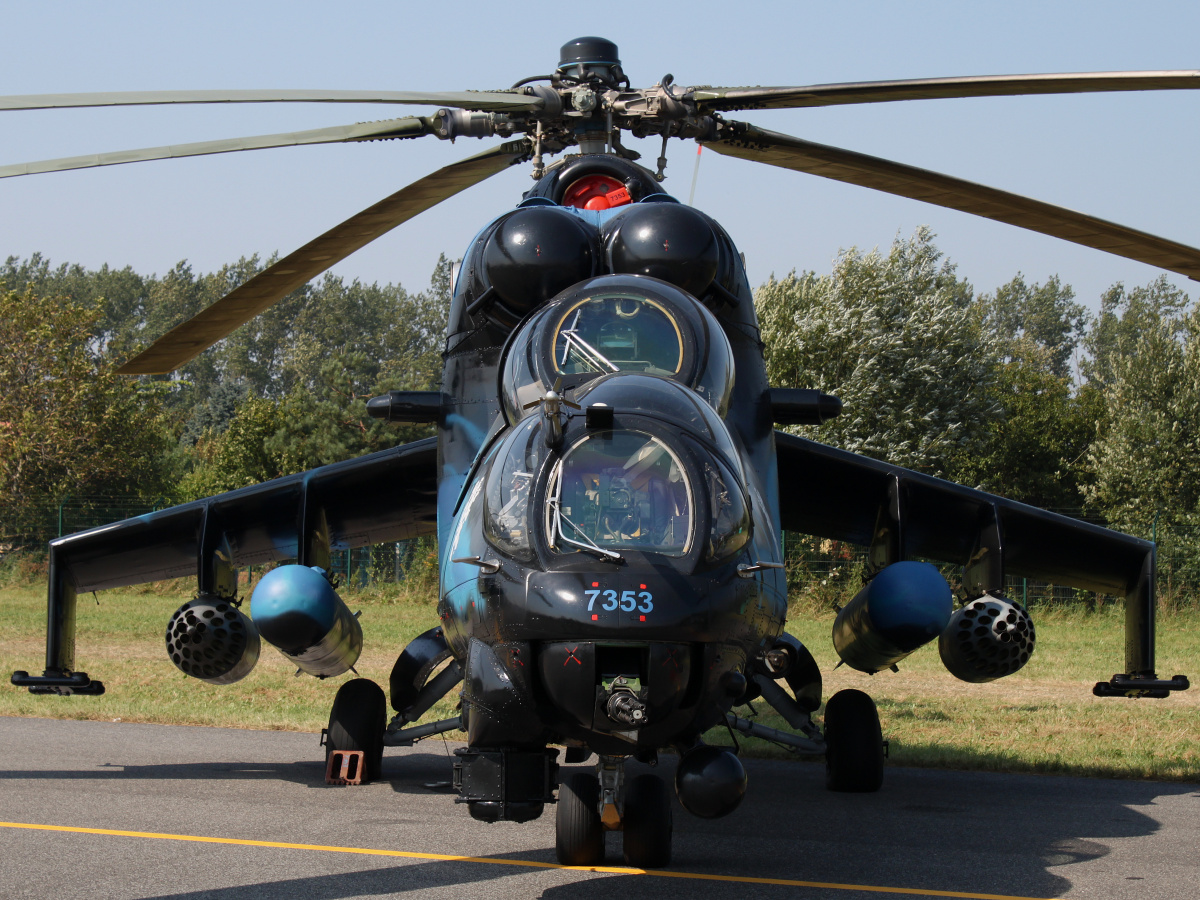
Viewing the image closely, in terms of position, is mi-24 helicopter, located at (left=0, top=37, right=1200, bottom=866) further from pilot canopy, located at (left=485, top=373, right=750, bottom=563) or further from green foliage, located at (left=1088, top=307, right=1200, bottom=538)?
green foliage, located at (left=1088, top=307, right=1200, bottom=538)

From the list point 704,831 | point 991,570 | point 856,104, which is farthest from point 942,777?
point 856,104

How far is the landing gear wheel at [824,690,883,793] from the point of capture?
9.62m

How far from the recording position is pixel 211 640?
886 centimetres

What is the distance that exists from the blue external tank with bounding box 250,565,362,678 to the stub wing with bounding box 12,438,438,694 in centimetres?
108

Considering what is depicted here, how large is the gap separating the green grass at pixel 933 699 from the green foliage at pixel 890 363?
10.2m

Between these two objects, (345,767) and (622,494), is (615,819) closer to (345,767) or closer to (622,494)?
(622,494)

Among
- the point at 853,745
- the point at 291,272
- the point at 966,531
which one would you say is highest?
the point at 291,272

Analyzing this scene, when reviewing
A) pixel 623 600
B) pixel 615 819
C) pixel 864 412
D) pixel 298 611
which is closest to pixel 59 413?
pixel 864 412

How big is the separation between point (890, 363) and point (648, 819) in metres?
28.3

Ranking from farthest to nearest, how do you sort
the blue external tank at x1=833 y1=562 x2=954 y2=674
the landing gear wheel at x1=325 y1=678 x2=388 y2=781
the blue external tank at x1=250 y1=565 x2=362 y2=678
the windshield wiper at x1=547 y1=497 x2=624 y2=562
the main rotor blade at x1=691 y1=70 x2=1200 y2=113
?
the landing gear wheel at x1=325 y1=678 x2=388 y2=781
the blue external tank at x1=250 y1=565 x2=362 y2=678
the blue external tank at x1=833 y1=562 x2=954 y2=674
the main rotor blade at x1=691 y1=70 x2=1200 y2=113
the windshield wiper at x1=547 y1=497 x2=624 y2=562

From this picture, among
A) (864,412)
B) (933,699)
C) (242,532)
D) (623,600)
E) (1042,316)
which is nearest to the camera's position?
(623,600)

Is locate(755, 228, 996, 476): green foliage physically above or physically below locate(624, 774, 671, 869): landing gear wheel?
above

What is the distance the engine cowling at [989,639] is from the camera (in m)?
8.30

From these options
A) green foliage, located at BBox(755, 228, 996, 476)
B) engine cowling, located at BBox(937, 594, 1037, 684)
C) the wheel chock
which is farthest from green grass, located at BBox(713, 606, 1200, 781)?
green foliage, located at BBox(755, 228, 996, 476)
